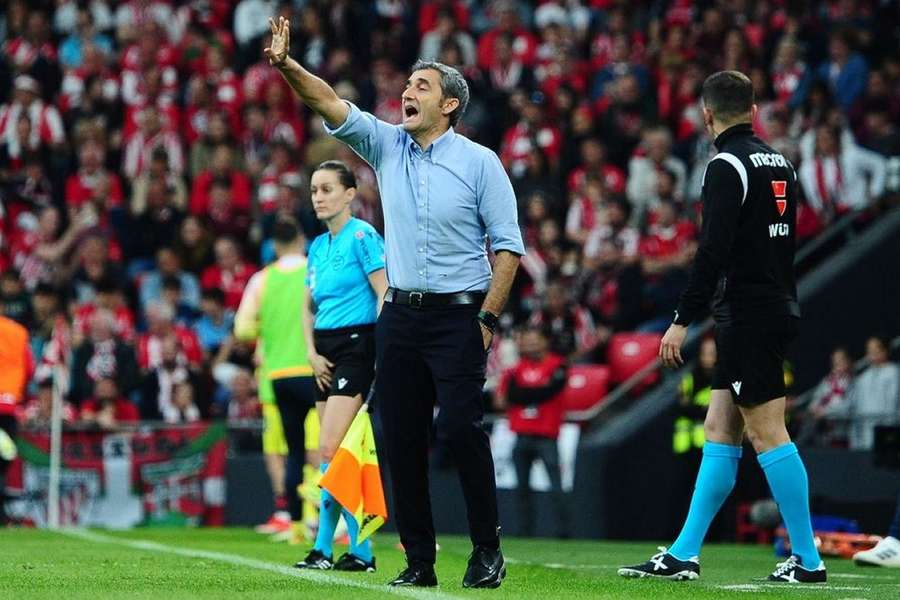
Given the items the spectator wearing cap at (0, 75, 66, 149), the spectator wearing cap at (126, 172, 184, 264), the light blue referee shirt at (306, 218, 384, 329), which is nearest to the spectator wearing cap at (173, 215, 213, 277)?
the spectator wearing cap at (126, 172, 184, 264)

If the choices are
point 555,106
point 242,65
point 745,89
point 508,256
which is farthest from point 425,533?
point 242,65

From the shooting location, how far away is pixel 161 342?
60.4 ft

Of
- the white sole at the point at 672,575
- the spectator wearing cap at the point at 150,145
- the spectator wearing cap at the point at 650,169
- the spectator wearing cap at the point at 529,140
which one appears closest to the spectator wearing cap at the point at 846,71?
the spectator wearing cap at the point at 650,169

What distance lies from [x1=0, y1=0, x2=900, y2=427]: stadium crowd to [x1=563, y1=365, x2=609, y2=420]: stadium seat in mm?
239

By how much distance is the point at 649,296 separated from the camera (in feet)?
56.7

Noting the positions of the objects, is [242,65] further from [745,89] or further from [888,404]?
[745,89]

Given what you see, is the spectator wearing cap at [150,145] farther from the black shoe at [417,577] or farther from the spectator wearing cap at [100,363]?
the black shoe at [417,577]

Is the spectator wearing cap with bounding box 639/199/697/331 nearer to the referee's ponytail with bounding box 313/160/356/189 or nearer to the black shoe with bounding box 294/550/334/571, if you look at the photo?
the referee's ponytail with bounding box 313/160/356/189

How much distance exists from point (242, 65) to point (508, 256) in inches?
638

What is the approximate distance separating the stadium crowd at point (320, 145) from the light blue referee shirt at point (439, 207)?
922cm

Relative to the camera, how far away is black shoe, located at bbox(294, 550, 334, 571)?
918cm

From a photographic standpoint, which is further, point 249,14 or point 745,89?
point 249,14

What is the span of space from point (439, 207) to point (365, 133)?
44 cm

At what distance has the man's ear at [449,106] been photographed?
7.84 metres
